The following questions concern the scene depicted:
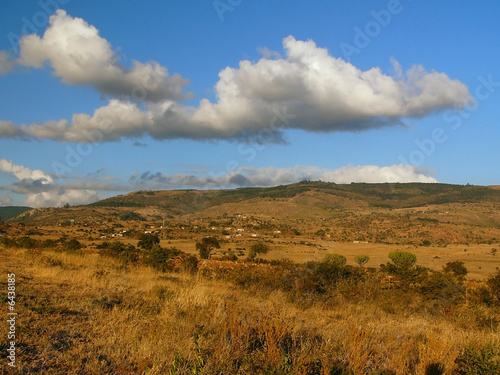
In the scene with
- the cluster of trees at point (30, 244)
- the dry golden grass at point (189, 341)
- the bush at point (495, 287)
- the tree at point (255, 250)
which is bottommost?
the tree at point (255, 250)

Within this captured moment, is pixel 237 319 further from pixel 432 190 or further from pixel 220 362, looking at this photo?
pixel 432 190

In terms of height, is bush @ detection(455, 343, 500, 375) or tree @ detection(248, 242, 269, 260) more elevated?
bush @ detection(455, 343, 500, 375)

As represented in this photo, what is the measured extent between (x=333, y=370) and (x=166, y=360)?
90.9 inches

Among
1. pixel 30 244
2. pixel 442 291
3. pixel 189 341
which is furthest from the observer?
pixel 30 244

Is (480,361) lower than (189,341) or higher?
lower

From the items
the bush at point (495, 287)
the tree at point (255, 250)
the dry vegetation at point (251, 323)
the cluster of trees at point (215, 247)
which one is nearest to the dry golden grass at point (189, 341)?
the dry vegetation at point (251, 323)

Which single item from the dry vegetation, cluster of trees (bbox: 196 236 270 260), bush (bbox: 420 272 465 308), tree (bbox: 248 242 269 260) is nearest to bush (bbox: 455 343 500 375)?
the dry vegetation

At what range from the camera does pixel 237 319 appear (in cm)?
635

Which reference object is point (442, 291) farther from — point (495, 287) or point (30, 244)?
point (30, 244)

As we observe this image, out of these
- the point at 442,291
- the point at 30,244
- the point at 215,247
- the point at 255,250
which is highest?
the point at 30,244

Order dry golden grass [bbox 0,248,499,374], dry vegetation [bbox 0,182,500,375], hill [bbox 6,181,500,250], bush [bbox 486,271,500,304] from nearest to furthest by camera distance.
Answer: dry golden grass [bbox 0,248,499,374]
dry vegetation [bbox 0,182,500,375]
bush [bbox 486,271,500,304]
hill [bbox 6,181,500,250]

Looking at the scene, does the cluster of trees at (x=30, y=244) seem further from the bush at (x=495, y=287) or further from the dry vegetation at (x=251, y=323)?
the bush at (x=495, y=287)

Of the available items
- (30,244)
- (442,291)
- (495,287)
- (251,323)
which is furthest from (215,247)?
(251,323)

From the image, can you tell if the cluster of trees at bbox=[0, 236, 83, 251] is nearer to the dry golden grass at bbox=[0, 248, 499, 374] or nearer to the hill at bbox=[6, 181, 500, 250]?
the dry golden grass at bbox=[0, 248, 499, 374]
